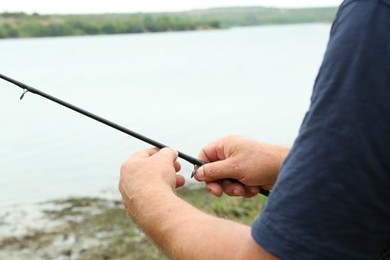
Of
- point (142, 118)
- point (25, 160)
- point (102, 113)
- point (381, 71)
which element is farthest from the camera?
point (102, 113)

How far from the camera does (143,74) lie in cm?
4328

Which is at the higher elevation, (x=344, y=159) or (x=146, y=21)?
(x=344, y=159)

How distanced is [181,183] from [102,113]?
2221 cm

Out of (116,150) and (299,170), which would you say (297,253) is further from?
(116,150)

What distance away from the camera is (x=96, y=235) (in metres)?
10.1

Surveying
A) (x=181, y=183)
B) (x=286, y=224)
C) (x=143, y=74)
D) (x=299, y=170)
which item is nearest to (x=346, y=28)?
(x=299, y=170)

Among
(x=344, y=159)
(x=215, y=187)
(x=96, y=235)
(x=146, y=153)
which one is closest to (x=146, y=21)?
(x=96, y=235)

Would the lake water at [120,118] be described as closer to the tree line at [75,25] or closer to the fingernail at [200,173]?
the fingernail at [200,173]

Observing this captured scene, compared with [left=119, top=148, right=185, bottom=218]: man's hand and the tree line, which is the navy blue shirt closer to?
[left=119, top=148, right=185, bottom=218]: man's hand

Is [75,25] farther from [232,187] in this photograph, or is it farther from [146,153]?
[146,153]

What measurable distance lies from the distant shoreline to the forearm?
6555 cm

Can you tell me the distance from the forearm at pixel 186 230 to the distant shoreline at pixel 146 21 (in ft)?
215

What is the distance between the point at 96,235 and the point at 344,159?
919 centimetres

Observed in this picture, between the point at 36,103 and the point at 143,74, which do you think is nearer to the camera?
the point at 36,103
